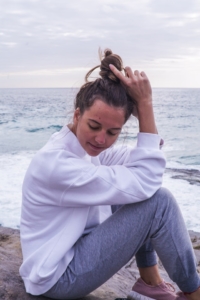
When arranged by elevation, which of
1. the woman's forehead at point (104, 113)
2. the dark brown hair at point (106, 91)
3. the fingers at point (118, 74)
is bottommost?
the woman's forehead at point (104, 113)

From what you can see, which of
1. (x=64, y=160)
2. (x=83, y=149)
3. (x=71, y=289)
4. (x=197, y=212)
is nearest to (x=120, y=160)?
(x=83, y=149)

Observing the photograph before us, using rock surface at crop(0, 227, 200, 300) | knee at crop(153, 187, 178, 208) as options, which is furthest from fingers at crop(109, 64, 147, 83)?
rock surface at crop(0, 227, 200, 300)

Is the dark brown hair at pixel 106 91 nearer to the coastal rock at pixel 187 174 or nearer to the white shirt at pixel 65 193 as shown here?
the white shirt at pixel 65 193

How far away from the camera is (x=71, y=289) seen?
2508mm

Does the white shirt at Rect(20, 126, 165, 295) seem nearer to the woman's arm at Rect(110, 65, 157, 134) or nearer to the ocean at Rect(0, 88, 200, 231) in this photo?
the woman's arm at Rect(110, 65, 157, 134)

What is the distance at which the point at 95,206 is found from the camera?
2602mm

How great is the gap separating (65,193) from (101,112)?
51 cm

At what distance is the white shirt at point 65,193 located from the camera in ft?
7.79

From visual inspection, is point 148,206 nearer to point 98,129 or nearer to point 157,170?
point 157,170

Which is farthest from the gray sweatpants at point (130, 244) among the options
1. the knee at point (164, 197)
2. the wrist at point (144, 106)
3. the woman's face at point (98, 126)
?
the wrist at point (144, 106)

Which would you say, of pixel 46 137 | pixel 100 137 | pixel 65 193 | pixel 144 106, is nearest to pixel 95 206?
pixel 65 193

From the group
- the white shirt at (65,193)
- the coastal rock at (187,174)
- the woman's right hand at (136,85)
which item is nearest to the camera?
the white shirt at (65,193)

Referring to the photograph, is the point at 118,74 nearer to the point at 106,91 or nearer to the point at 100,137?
the point at 106,91

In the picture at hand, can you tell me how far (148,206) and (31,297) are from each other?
922mm
